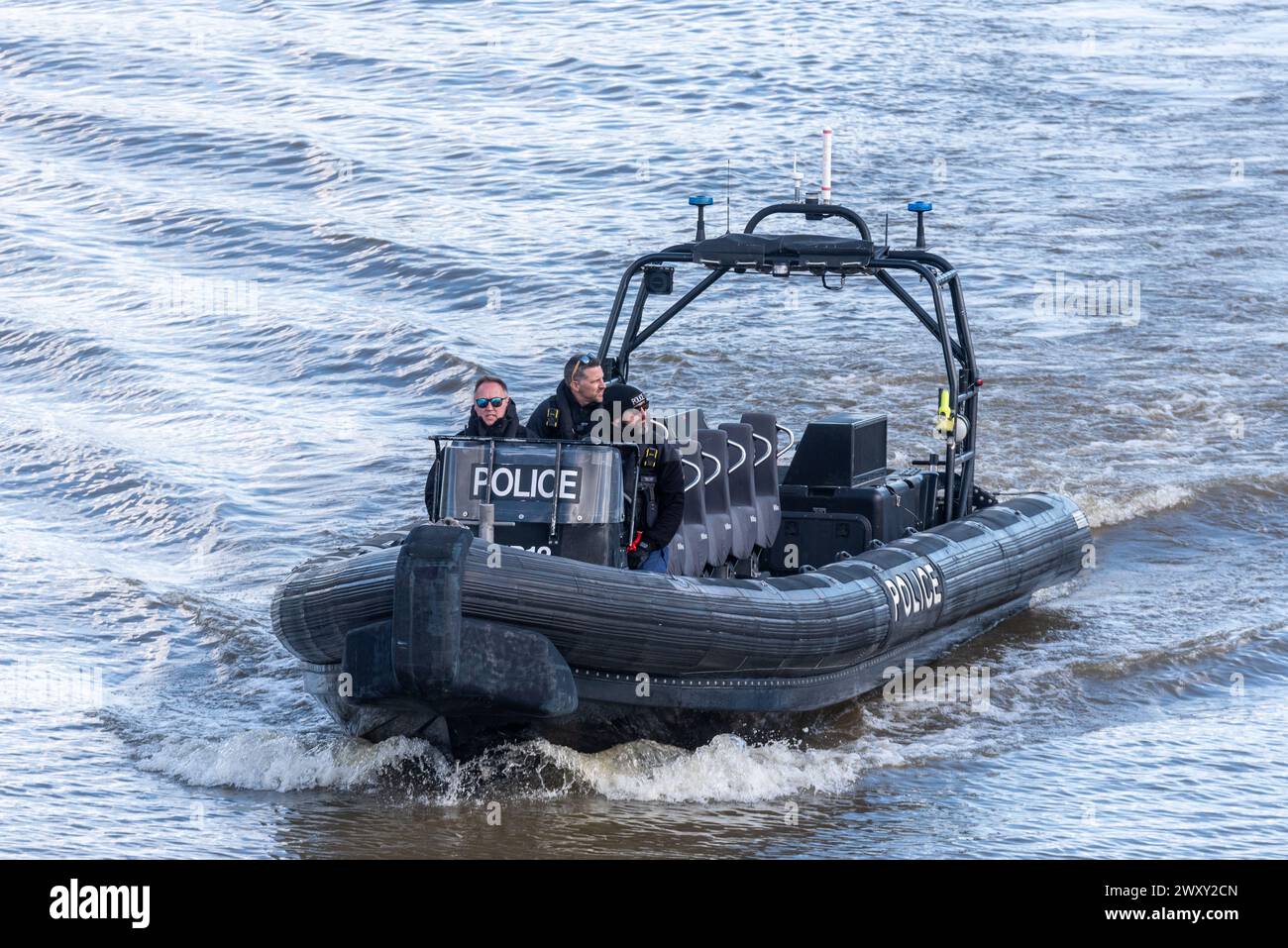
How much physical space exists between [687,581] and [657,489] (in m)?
0.62

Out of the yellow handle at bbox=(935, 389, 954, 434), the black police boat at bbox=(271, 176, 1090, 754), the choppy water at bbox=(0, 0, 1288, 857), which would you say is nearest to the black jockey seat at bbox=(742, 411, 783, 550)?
the black police boat at bbox=(271, 176, 1090, 754)

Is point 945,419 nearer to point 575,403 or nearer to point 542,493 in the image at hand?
point 575,403

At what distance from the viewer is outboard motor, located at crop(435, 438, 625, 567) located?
640 cm

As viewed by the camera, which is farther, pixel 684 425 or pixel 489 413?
pixel 684 425

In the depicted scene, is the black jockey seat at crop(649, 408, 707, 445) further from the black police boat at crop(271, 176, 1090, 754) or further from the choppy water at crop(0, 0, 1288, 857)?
the choppy water at crop(0, 0, 1288, 857)

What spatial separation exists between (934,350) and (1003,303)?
1.28 meters

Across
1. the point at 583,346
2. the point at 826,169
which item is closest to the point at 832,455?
the point at 826,169

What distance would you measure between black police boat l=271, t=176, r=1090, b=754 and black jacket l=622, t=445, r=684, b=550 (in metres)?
0.08

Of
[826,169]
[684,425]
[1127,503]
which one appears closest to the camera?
[684,425]

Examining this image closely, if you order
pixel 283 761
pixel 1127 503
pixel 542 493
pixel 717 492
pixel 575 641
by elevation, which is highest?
pixel 542 493

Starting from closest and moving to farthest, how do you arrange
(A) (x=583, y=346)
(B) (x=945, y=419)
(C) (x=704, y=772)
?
(C) (x=704, y=772) < (B) (x=945, y=419) < (A) (x=583, y=346)

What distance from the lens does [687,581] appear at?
6.24 meters

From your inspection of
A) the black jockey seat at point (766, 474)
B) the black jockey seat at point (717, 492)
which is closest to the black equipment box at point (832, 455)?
the black jockey seat at point (766, 474)
